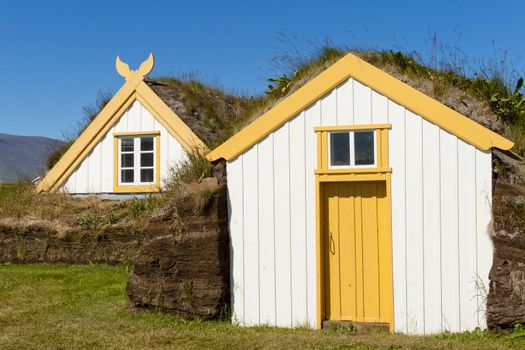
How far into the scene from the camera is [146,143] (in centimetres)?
1686

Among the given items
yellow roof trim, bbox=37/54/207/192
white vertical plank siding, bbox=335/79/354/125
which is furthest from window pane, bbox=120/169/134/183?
white vertical plank siding, bbox=335/79/354/125

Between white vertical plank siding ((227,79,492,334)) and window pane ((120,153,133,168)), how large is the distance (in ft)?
27.5

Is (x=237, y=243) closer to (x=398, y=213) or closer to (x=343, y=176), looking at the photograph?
(x=343, y=176)

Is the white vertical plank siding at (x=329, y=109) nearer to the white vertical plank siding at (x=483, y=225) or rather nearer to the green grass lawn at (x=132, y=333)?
the white vertical plank siding at (x=483, y=225)

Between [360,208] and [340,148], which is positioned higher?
[340,148]

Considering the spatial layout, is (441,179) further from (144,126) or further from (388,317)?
(144,126)

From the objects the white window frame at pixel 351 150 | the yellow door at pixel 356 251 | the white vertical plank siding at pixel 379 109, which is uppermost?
the white vertical plank siding at pixel 379 109

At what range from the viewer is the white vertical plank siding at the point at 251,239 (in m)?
9.08

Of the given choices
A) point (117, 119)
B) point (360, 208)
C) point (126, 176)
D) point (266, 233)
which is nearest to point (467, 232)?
point (360, 208)

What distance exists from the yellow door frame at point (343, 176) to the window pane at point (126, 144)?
934 cm

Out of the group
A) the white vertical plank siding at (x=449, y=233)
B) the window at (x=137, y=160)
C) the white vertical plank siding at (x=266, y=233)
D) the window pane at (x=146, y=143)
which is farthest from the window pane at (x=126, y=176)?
the white vertical plank siding at (x=449, y=233)

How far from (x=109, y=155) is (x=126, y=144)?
578 millimetres

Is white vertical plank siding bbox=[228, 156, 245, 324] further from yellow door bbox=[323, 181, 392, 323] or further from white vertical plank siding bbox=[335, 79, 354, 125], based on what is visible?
white vertical plank siding bbox=[335, 79, 354, 125]

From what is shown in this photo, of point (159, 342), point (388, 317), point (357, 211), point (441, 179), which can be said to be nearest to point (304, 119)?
point (357, 211)
